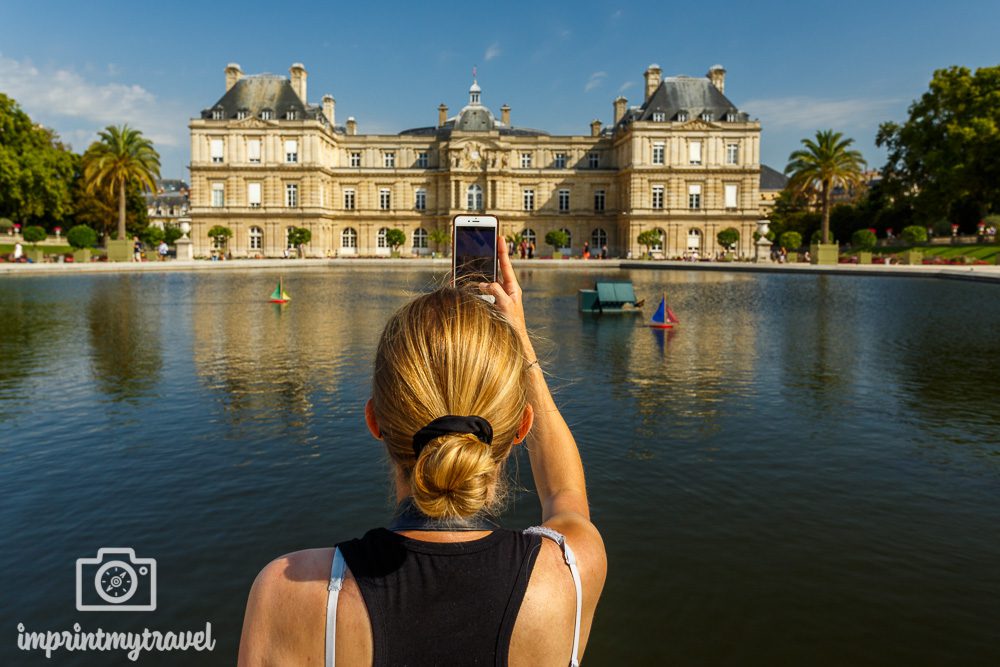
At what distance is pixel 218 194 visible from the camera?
Answer: 7244 centimetres

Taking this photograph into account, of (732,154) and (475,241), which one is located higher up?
(732,154)

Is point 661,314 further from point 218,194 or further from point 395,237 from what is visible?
point 218,194

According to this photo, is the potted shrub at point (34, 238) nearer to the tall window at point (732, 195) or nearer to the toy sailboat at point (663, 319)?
the toy sailboat at point (663, 319)

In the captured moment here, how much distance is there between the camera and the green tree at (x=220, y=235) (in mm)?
67750

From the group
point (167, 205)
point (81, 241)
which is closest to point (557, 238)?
point (81, 241)

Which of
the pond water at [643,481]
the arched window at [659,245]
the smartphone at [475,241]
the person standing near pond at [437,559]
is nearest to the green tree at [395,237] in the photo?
A: the arched window at [659,245]

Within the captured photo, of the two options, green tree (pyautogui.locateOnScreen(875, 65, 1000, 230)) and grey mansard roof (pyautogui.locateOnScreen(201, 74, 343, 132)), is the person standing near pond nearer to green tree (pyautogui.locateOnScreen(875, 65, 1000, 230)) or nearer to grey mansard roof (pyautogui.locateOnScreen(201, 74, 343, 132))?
green tree (pyautogui.locateOnScreen(875, 65, 1000, 230))

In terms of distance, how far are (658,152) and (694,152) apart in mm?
3352

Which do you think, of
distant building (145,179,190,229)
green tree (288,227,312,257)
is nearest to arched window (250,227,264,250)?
green tree (288,227,312,257)

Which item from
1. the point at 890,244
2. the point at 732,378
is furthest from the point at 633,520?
the point at 890,244

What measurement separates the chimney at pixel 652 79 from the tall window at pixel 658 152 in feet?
21.3

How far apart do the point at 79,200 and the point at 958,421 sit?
7297cm

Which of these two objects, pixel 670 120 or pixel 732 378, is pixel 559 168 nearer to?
pixel 670 120

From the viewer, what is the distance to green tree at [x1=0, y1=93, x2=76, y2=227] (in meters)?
55.6
